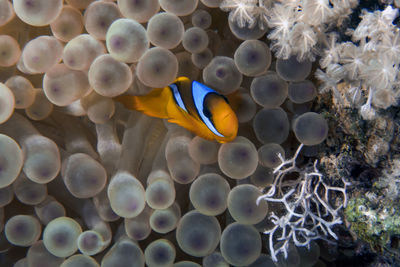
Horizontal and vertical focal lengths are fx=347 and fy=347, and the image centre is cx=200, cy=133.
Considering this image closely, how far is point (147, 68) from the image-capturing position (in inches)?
54.6

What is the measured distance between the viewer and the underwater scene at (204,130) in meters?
1.27

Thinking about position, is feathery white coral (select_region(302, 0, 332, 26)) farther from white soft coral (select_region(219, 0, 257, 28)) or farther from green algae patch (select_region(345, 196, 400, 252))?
green algae patch (select_region(345, 196, 400, 252))

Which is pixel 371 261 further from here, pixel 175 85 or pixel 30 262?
pixel 30 262

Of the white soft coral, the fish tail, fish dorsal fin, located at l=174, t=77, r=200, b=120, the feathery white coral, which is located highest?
the feathery white coral

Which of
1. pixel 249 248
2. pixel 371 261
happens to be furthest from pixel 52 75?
pixel 371 261

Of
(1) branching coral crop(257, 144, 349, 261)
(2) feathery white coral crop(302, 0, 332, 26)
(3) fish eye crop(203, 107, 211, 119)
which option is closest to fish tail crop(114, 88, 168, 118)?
(3) fish eye crop(203, 107, 211, 119)

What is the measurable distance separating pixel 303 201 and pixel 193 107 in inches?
22.6

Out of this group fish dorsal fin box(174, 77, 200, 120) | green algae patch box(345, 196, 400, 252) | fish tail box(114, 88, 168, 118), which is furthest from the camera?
fish tail box(114, 88, 168, 118)

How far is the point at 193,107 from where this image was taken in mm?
1313

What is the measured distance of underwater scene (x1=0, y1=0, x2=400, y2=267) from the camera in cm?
127

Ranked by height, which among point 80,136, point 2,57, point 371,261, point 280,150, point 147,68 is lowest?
point 371,261

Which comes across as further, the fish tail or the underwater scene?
the fish tail

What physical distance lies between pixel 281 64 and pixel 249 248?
772 mm

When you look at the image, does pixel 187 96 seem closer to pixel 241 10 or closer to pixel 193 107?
pixel 193 107
